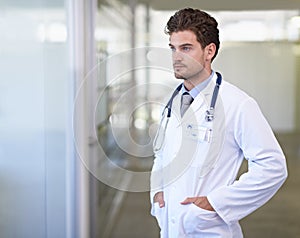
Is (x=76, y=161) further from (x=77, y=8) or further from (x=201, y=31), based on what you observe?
(x=201, y=31)

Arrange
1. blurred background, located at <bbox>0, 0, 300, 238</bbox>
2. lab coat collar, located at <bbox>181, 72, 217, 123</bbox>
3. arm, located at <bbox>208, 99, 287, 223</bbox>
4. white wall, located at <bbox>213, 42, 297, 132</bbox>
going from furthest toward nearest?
1. white wall, located at <bbox>213, 42, 297, 132</bbox>
2. blurred background, located at <bbox>0, 0, 300, 238</bbox>
3. lab coat collar, located at <bbox>181, 72, 217, 123</bbox>
4. arm, located at <bbox>208, 99, 287, 223</bbox>

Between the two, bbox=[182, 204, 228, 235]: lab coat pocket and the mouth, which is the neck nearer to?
the mouth

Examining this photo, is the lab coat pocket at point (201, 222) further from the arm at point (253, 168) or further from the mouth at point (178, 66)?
the mouth at point (178, 66)

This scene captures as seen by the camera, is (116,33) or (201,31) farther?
(116,33)

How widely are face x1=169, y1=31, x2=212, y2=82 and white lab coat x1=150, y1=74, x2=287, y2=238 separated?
0.07m

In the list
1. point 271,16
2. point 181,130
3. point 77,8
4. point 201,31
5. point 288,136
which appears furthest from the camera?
point 288,136

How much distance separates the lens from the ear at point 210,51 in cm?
157

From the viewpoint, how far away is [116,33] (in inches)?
151

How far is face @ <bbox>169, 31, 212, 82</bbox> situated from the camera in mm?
1562

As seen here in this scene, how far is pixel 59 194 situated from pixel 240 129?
1.46 meters

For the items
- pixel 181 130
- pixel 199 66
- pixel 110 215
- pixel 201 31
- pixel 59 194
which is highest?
pixel 201 31

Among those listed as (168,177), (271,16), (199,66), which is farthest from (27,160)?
(271,16)

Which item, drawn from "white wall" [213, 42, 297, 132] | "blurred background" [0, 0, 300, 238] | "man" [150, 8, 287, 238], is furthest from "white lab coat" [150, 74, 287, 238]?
"white wall" [213, 42, 297, 132]

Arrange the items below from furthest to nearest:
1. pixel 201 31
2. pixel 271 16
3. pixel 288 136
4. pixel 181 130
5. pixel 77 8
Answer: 1. pixel 288 136
2. pixel 271 16
3. pixel 77 8
4. pixel 181 130
5. pixel 201 31
